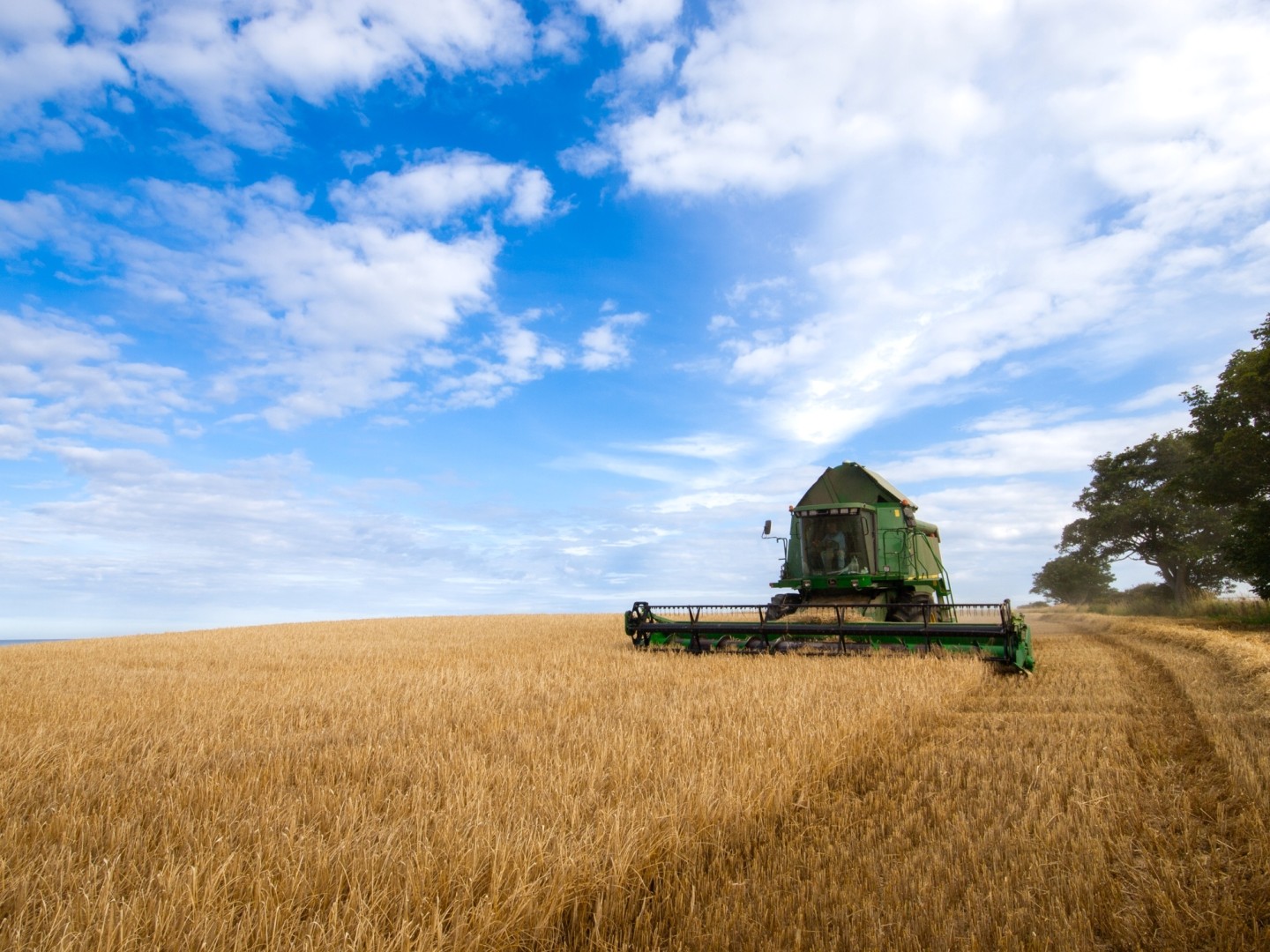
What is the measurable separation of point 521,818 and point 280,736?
3750 mm

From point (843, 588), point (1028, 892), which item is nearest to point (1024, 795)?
point (1028, 892)

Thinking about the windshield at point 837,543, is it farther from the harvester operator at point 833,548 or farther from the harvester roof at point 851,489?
the harvester roof at point 851,489

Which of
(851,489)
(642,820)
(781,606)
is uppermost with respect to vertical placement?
(851,489)

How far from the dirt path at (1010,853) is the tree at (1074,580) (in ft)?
165

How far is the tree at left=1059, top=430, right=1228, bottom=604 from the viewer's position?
119ft

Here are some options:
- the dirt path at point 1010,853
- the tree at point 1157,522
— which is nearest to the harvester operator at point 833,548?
the dirt path at point 1010,853

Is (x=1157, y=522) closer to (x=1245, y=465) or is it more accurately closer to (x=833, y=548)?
(x=1245, y=465)


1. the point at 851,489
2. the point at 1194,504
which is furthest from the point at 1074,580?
the point at 851,489

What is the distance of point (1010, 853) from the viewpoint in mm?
3707

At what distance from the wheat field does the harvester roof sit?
7875 millimetres

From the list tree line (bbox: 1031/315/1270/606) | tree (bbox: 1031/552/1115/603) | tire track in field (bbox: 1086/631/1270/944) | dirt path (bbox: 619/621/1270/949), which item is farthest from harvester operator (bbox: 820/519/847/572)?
tree (bbox: 1031/552/1115/603)

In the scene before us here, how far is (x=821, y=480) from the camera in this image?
55.2 ft

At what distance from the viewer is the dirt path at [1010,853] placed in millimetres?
2963

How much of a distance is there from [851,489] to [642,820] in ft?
44.8
